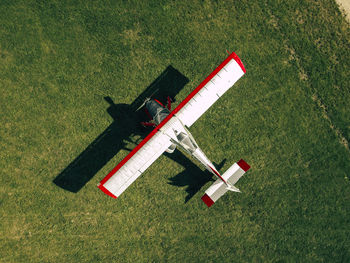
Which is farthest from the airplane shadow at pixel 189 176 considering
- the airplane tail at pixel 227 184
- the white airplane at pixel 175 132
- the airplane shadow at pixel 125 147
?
the white airplane at pixel 175 132

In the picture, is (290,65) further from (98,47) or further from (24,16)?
(24,16)

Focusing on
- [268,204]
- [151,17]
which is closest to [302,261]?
[268,204]

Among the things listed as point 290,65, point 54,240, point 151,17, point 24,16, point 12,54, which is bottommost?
Result: point 54,240

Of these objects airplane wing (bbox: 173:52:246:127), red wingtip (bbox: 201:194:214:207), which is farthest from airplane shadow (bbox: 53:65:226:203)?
airplane wing (bbox: 173:52:246:127)

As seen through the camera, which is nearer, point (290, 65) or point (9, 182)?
point (9, 182)

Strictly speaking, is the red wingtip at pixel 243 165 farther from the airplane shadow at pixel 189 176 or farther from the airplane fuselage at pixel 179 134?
the airplane fuselage at pixel 179 134
